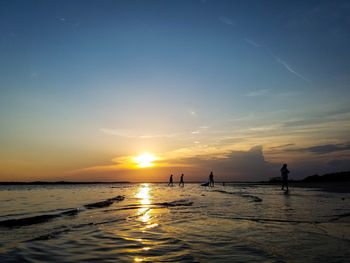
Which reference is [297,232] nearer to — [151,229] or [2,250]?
[151,229]

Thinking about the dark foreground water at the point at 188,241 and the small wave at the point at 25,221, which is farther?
the small wave at the point at 25,221

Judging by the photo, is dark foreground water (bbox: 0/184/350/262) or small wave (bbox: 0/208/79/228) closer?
dark foreground water (bbox: 0/184/350/262)

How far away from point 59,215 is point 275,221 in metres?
9.26

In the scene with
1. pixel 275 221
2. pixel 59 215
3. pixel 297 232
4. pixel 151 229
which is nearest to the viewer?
pixel 297 232

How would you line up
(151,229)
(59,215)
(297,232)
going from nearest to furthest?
(297,232), (151,229), (59,215)

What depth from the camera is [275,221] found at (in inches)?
329

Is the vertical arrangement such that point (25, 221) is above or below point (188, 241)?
below

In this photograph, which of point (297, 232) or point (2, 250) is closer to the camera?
point (2, 250)

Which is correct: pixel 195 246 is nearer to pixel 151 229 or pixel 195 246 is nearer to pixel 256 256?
pixel 256 256

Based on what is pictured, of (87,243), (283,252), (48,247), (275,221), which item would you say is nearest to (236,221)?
(275,221)

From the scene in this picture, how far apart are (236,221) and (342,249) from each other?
156 inches

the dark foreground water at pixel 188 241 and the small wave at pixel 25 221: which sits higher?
the dark foreground water at pixel 188 241

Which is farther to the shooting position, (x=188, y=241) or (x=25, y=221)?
(x=25, y=221)

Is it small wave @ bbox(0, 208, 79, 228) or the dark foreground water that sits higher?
the dark foreground water
